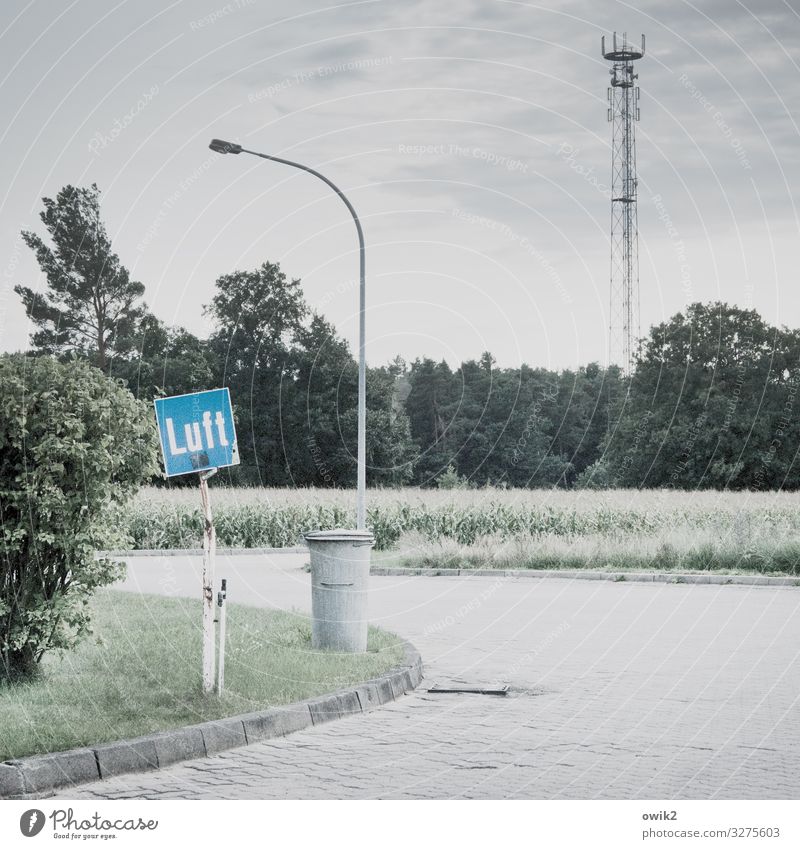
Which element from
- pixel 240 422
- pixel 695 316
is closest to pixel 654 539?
pixel 240 422

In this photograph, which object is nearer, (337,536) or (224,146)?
(337,536)

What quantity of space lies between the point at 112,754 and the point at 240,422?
3703 cm

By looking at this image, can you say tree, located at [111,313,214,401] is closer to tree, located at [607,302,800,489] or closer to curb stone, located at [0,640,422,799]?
curb stone, located at [0,640,422,799]

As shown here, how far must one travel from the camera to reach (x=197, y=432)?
7.99 m

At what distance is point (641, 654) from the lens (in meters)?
11.9

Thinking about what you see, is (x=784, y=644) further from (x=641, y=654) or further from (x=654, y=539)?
(x=654, y=539)

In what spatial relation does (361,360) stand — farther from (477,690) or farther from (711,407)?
(711,407)

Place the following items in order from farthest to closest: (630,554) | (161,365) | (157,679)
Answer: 1. (161,365)
2. (630,554)
3. (157,679)

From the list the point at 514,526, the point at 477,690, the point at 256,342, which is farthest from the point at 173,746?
the point at 256,342

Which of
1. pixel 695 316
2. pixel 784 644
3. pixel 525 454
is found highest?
pixel 695 316

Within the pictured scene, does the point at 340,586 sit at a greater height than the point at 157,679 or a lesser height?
greater

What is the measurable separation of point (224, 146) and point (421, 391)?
2960 cm

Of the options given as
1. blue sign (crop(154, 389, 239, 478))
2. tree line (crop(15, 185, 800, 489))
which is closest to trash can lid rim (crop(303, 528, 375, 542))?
blue sign (crop(154, 389, 239, 478))

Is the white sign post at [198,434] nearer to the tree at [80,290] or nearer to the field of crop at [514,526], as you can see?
the tree at [80,290]
